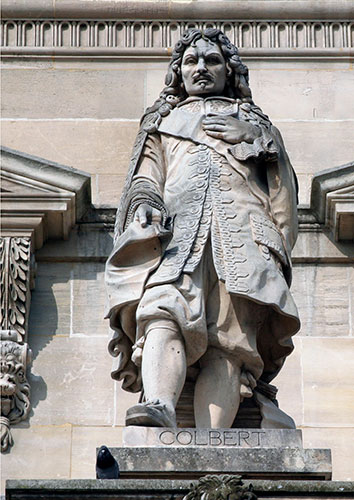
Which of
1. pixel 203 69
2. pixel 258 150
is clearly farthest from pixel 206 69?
pixel 258 150

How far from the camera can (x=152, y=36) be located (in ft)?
59.0

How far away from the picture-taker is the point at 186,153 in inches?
562

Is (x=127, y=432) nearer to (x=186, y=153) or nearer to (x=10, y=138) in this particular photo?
(x=186, y=153)

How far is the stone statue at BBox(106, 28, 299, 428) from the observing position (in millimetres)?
13359

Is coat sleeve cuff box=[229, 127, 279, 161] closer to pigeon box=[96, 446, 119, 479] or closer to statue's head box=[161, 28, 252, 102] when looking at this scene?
statue's head box=[161, 28, 252, 102]

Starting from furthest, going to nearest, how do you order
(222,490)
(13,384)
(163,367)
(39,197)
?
(39,197), (13,384), (163,367), (222,490)

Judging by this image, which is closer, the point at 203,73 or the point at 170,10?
the point at 203,73

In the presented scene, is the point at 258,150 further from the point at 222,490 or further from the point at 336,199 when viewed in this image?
the point at 222,490

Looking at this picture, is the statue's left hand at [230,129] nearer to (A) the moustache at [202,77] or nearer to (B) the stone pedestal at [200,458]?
(A) the moustache at [202,77]

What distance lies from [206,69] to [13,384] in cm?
265

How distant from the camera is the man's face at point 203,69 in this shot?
1462cm

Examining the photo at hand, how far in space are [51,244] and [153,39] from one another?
1.96 meters

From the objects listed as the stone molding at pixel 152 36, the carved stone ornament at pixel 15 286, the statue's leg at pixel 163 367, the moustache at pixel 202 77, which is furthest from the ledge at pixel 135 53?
the statue's leg at pixel 163 367

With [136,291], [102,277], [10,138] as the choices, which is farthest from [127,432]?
[10,138]
